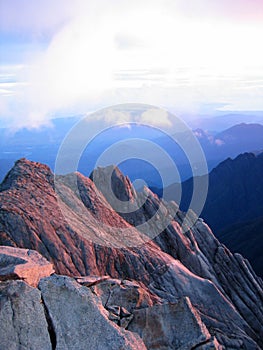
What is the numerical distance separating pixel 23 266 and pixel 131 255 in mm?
18976

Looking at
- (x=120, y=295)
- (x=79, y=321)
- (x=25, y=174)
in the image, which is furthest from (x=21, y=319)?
(x=25, y=174)

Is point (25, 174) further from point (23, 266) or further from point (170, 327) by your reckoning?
point (170, 327)

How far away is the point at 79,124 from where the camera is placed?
34.0 metres

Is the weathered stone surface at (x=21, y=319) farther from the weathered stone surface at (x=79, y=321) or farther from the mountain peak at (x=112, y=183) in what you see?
the mountain peak at (x=112, y=183)

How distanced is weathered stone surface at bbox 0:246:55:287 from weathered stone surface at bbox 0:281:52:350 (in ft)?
5.06

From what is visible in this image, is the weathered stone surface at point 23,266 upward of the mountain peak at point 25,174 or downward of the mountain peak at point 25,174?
downward

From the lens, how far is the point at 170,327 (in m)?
20.5

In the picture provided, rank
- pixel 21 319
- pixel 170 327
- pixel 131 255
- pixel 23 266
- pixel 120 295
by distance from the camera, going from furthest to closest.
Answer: pixel 131 255 → pixel 120 295 → pixel 170 327 → pixel 23 266 → pixel 21 319

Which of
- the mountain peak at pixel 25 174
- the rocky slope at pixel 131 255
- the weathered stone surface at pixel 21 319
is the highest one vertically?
the mountain peak at pixel 25 174

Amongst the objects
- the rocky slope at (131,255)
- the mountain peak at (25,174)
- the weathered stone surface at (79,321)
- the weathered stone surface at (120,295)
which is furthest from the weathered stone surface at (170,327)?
the mountain peak at (25,174)

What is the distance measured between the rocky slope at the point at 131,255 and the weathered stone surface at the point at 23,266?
1279 mm

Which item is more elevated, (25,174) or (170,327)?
(25,174)

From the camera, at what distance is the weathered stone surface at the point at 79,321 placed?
54.5 feet

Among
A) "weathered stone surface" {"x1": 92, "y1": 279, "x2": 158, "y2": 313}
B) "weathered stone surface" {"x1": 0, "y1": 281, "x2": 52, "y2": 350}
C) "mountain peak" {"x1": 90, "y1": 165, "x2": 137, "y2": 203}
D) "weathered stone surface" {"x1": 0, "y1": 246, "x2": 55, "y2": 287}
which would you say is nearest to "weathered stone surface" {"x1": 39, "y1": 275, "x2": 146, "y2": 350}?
"weathered stone surface" {"x1": 0, "y1": 281, "x2": 52, "y2": 350}
